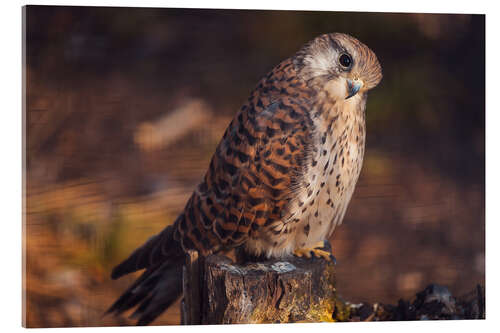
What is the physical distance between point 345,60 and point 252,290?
126cm

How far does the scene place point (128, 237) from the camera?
3486 millimetres

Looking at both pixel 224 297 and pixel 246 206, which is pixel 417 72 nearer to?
pixel 246 206

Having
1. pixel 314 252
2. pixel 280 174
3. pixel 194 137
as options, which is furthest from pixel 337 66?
pixel 314 252

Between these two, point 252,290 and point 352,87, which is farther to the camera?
point 352,87

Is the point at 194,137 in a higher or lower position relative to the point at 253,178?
higher

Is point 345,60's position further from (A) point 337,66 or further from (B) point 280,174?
(B) point 280,174

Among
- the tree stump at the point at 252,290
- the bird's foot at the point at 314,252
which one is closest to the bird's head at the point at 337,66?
the bird's foot at the point at 314,252

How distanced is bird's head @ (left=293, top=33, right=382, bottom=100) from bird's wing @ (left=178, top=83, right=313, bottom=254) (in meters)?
0.16

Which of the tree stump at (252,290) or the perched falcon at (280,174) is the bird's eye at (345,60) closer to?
the perched falcon at (280,174)

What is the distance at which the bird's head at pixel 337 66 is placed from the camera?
344 centimetres

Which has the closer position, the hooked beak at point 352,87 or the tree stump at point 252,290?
the tree stump at point 252,290

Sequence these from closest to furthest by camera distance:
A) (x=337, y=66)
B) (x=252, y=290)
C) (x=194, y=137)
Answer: (x=252, y=290)
(x=337, y=66)
(x=194, y=137)

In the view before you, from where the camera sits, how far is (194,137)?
357 cm

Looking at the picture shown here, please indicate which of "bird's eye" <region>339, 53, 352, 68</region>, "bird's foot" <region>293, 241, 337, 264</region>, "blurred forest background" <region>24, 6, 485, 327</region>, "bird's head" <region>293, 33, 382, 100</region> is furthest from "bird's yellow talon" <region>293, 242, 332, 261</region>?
"bird's eye" <region>339, 53, 352, 68</region>
